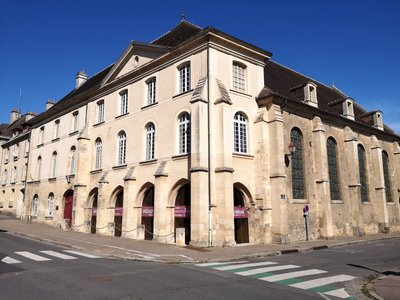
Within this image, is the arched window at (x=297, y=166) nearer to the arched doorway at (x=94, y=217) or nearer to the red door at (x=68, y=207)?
the arched doorway at (x=94, y=217)

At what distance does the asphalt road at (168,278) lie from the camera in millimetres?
7008

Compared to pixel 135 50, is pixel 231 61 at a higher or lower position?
lower

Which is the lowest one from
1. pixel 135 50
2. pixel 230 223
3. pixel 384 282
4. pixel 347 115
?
pixel 384 282

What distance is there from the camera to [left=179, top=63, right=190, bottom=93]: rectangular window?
19.7 metres

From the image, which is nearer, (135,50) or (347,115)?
(135,50)

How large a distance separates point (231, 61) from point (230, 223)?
28.6ft

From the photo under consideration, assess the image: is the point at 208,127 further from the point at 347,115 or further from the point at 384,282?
the point at 347,115

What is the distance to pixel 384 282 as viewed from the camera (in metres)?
8.56

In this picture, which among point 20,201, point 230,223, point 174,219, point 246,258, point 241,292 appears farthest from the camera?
point 20,201

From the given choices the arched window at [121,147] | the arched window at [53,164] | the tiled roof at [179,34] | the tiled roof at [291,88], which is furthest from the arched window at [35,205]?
the tiled roof at [291,88]

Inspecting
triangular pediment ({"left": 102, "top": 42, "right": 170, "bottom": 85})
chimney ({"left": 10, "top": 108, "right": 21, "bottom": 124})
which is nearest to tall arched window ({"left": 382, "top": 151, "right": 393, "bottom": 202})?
triangular pediment ({"left": 102, "top": 42, "right": 170, "bottom": 85})

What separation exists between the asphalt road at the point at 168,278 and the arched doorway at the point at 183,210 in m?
6.69

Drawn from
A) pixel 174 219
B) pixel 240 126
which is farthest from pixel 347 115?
pixel 174 219

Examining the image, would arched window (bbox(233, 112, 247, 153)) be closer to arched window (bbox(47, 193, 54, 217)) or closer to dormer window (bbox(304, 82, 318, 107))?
dormer window (bbox(304, 82, 318, 107))
